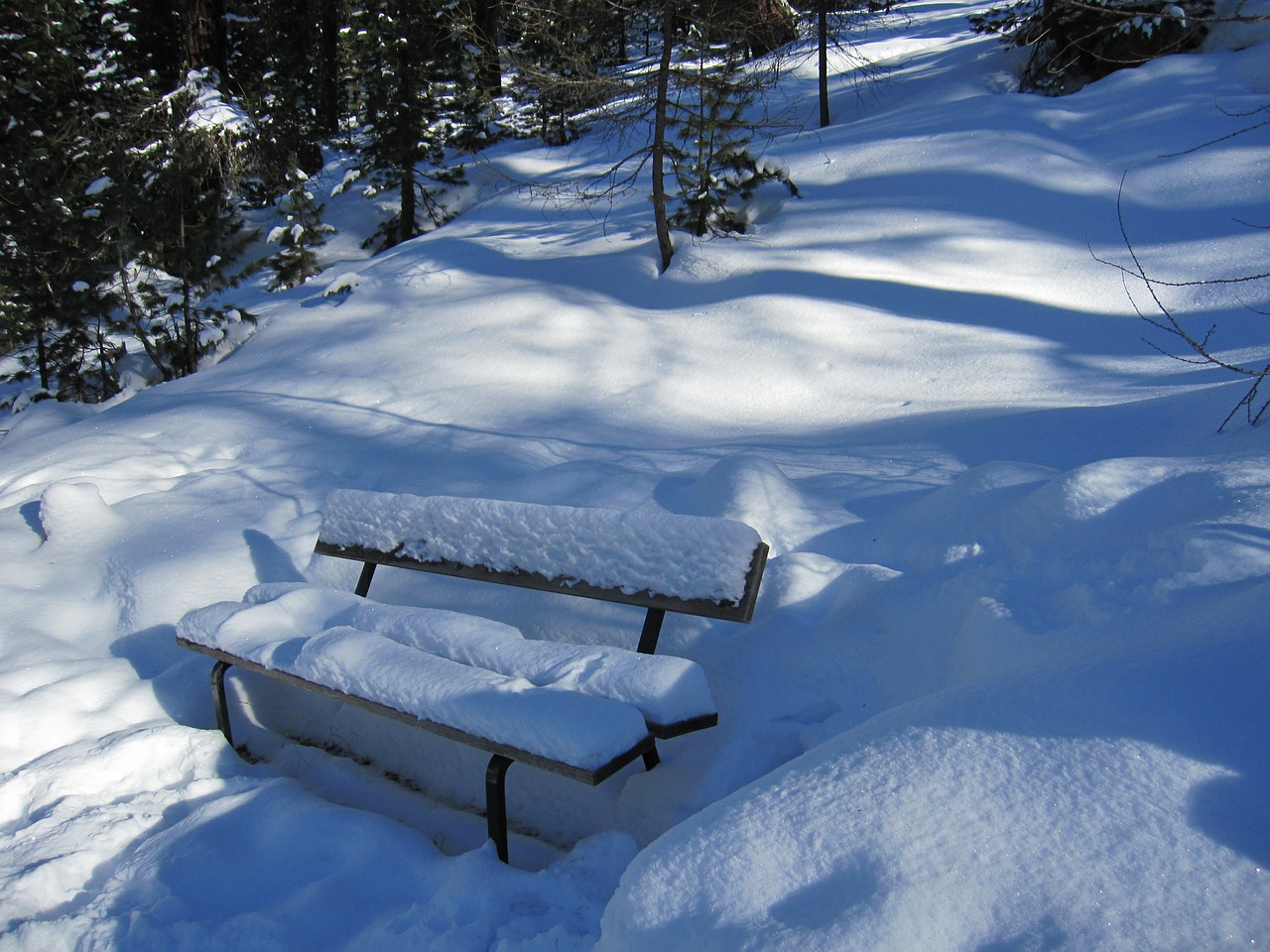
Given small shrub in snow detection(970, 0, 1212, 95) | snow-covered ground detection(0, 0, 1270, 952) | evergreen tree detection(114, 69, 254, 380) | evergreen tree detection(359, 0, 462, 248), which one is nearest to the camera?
snow-covered ground detection(0, 0, 1270, 952)

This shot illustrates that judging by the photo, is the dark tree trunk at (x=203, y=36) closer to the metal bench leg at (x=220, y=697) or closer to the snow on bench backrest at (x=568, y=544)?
the snow on bench backrest at (x=568, y=544)

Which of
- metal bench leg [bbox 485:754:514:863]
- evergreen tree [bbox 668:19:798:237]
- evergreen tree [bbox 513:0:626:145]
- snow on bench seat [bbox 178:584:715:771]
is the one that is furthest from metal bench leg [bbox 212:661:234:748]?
evergreen tree [bbox 668:19:798:237]

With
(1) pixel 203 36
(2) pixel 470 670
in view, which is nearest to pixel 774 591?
(2) pixel 470 670

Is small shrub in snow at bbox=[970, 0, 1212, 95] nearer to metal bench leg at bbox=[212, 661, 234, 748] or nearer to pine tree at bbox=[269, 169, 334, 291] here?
pine tree at bbox=[269, 169, 334, 291]

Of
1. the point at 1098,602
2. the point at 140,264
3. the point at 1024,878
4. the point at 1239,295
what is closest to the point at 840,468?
the point at 1098,602

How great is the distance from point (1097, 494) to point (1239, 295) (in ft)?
18.5

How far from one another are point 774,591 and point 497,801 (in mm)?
1373

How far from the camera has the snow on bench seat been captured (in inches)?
105

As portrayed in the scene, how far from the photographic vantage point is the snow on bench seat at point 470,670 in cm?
266

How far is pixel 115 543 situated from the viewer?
4.85m

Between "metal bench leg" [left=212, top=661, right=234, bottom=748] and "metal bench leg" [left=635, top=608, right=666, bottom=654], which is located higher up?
"metal bench leg" [left=635, top=608, right=666, bottom=654]

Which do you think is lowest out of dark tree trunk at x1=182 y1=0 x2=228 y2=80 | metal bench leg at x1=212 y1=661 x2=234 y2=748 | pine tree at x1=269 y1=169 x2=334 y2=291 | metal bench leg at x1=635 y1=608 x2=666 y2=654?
metal bench leg at x1=212 y1=661 x2=234 y2=748

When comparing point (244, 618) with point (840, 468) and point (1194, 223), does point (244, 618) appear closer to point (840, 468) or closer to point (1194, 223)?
point (840, 468)

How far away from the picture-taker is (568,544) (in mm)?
3512
